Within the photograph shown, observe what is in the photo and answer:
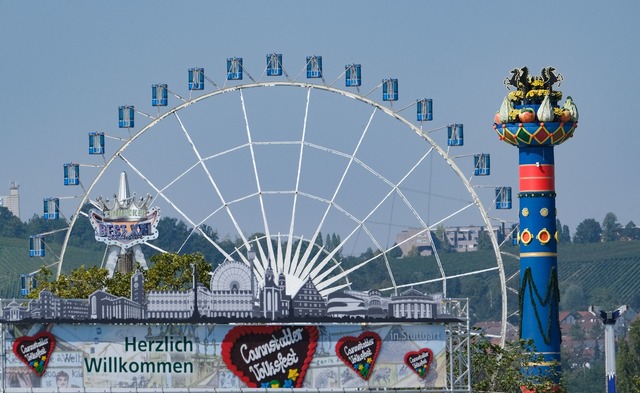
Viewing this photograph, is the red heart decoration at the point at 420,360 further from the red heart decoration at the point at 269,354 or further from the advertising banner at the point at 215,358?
the red heart decoration at the point at 269,354

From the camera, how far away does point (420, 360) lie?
8450 cm

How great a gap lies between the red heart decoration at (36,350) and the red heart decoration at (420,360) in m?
14.0

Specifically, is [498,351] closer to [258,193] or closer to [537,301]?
[537,301]

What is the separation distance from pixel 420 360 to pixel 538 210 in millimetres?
30820

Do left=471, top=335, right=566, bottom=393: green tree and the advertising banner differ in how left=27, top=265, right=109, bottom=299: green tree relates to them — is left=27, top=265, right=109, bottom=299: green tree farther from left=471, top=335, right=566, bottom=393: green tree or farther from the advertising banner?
the advertising banner

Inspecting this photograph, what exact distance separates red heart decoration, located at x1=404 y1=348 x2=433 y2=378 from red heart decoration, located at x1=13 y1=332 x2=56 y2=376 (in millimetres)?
13980

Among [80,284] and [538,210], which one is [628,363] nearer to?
[538,210]

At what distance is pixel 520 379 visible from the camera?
364 ft

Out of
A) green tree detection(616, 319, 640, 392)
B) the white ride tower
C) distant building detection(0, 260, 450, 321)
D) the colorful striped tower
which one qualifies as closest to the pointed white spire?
A: the white ride tower

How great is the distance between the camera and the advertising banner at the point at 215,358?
84250 mm

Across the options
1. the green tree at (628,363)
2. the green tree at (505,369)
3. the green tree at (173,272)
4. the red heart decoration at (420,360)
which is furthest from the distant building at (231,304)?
the green tree at (628,363)

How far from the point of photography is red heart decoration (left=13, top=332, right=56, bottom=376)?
3322 inches

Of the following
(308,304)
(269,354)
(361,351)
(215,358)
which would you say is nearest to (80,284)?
(215,358)

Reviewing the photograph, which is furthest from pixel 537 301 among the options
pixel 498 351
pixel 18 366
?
pixel 18 366
